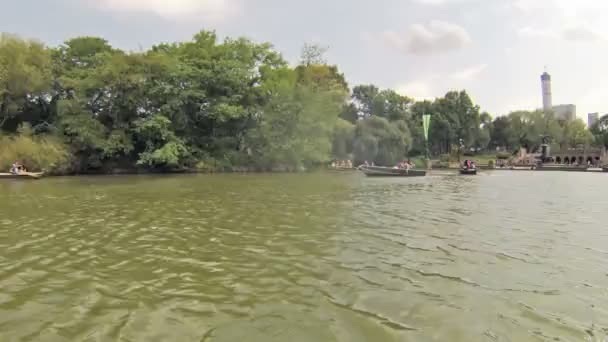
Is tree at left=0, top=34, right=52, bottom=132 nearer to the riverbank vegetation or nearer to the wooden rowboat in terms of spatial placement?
the riverbank vegetation

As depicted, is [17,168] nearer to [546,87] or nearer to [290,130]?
[290,130]

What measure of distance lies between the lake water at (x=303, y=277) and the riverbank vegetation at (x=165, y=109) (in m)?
30.7

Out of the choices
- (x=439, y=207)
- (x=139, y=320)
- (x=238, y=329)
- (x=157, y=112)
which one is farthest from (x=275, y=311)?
(x=157, y=112)

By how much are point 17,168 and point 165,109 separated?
14.5 m

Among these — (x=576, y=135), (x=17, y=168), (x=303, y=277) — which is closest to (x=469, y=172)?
(x=303, y=277)

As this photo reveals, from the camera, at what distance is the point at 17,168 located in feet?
102

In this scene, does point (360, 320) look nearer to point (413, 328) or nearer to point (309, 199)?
point (413, 328)

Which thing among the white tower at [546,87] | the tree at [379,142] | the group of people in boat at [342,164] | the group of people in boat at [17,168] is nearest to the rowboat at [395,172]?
the group of people in boat at [342,164]

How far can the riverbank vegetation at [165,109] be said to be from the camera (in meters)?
38.2

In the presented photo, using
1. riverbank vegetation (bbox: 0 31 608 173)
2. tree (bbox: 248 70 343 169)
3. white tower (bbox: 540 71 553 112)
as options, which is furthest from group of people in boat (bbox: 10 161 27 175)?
white tower (bbox: 540 71 553 112)

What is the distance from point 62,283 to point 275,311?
321 cm

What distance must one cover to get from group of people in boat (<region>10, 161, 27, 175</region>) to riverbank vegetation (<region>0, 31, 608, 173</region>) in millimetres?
863

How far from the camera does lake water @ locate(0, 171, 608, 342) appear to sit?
420 centimetres

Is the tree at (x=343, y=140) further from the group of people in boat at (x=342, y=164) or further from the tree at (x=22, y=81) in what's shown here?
the tree at (x=22, y=81)
